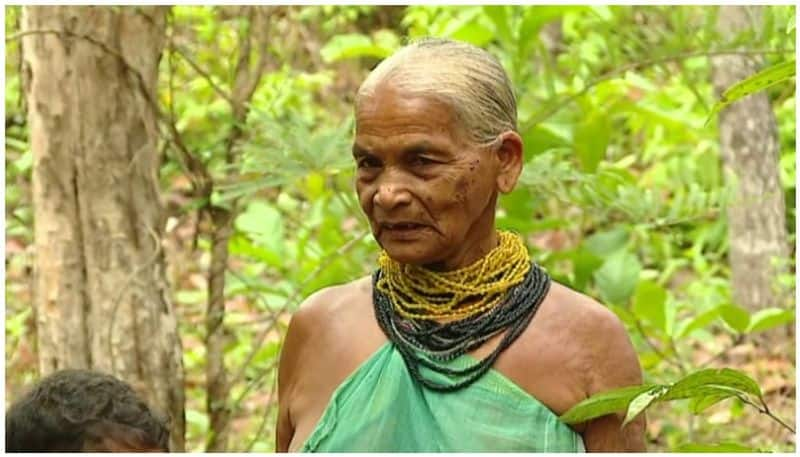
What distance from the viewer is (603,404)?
1623mm

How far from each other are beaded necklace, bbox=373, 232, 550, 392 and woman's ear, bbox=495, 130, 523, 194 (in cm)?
9

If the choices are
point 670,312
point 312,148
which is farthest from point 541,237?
point 312,148

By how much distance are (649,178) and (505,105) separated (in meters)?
5.30

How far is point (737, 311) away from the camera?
11.7 ft

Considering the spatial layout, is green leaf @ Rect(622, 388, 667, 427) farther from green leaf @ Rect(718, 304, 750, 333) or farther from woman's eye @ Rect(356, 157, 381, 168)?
green leaf @ Rect(718, 304, 750, 333)

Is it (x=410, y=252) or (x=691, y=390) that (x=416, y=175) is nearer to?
(x=410, y=252)

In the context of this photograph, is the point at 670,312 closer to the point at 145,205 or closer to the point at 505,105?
the point at 145,205

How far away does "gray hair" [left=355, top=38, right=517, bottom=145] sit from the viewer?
Answer: 1794 millimetres

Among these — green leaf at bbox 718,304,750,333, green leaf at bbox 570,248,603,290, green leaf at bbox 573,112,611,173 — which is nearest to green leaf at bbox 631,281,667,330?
green leaf at bbox 570,248,603,290

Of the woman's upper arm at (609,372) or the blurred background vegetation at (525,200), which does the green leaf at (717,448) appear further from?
the blurred background vegetation at (525,200)

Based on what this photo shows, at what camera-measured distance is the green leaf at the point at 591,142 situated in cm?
388

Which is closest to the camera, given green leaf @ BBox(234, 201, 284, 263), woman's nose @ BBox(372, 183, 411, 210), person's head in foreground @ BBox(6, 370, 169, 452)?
woman's nose @ BBox(372, 183, 411, 210)

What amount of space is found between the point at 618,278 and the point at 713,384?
2.34 metres

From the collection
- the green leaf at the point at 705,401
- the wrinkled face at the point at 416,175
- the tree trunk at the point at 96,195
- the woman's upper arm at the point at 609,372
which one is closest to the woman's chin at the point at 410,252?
the wrinkled face at the point at 416,175
